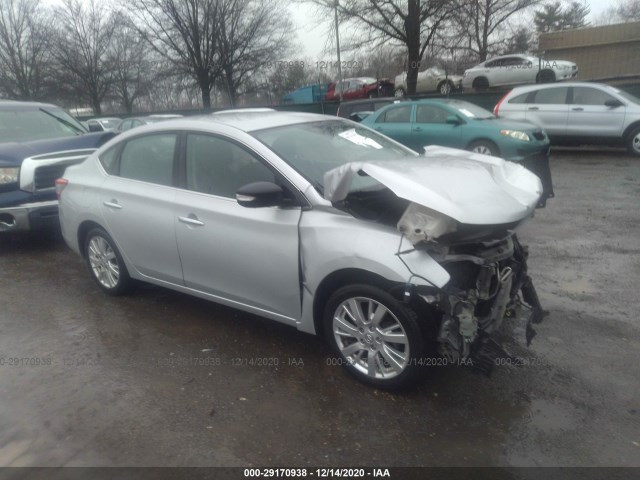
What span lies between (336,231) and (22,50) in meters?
41.0

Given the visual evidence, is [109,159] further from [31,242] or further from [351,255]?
[31,242]

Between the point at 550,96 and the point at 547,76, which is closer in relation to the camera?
the point at 550,96

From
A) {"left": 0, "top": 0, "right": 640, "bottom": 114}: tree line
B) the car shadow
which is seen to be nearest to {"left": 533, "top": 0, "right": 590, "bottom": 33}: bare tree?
{"left": 0, "top": 0, "right": 640, "bottom": 114}: tree line

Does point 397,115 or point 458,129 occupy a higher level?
point 397,115

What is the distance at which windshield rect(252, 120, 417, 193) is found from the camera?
3928 millimetres

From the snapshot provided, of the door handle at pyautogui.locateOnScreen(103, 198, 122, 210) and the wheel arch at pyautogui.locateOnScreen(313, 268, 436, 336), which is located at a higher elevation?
the door handle at pyautogui.locateOnScreen(103, 198, 122, 210)

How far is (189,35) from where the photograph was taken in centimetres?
3186

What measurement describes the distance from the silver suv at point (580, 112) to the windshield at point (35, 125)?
32.5ft

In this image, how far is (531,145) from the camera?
10797 mm

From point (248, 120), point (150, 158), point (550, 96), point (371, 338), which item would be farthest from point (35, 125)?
point (550, 96)

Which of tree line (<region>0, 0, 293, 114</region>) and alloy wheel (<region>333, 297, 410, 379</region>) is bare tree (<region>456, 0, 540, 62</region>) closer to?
tree line (<region>0, 0, 293, 114</region>)

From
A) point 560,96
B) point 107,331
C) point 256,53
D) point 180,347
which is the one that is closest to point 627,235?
point 180,347

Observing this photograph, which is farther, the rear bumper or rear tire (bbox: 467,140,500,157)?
rear tire (bbox: 467,140,500,157)

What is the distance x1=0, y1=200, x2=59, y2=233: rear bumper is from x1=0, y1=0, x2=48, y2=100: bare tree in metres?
34.8
